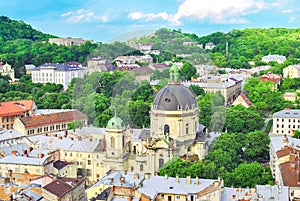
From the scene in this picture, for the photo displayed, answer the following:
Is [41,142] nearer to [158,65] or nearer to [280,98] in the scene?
[158,65]

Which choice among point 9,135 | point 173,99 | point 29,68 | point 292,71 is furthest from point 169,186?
point 29,68

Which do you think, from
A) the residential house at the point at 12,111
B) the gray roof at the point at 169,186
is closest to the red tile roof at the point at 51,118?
the residential house at the point at 12,111

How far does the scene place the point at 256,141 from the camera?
66.1m

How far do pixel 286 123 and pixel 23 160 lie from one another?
146ft

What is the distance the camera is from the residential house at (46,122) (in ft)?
260

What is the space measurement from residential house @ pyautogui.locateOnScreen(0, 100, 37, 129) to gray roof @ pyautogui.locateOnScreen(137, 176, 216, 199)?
47400 mm

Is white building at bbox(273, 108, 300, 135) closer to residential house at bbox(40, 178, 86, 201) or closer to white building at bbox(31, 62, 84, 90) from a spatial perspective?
residential house at bbox(40, 178, 86, 201)

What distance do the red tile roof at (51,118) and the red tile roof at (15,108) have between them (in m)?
7.11

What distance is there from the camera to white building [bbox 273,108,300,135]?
8356 cm

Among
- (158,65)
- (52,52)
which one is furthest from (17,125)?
(52,52)

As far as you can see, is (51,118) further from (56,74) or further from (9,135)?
(56,74)

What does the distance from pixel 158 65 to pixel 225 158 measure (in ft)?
89.2

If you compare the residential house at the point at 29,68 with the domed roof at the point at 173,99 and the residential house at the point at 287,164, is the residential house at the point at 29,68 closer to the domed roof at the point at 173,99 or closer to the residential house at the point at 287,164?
the domed roof at the point at 173,99

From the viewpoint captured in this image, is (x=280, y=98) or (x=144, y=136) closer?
(x=144, y=136)
